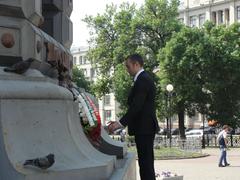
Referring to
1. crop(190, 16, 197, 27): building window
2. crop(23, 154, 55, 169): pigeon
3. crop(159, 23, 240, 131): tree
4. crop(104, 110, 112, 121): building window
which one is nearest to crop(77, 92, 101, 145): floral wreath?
crop(23, 154, 55, 169): pigeon

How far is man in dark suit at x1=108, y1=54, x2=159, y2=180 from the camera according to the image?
5.27 meters

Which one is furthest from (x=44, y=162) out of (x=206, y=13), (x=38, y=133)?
(x=206, y=13)

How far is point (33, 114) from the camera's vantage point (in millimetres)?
3562

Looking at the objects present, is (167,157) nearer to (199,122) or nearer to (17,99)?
(17,99)

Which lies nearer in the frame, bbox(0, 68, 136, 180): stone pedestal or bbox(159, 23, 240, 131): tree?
bbox(0, 68, 136, 180): stone pedestal

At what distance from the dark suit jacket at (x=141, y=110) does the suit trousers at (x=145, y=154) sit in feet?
0.25

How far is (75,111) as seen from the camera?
4250mm

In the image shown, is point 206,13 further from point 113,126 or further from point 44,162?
point 44,162

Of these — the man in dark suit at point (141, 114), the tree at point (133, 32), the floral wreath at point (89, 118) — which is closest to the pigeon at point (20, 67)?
the floral wreath at point (89, 118)

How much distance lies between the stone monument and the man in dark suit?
2.96 ft

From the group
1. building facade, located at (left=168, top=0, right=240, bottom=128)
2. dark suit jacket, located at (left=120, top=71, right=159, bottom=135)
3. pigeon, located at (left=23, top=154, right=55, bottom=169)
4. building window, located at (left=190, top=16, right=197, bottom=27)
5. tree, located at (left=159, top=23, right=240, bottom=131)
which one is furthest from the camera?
building window, located at (left=190, top=16, right=197, bottom=27)

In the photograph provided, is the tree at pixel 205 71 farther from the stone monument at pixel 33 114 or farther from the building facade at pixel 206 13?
the stone monument at pixel 33 114

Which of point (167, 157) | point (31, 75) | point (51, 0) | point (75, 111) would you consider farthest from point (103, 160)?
point (167, 157)

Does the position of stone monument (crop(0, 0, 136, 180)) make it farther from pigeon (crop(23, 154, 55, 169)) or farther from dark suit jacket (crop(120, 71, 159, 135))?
dark suit jacket (crop(120, 71, 159, 135))
